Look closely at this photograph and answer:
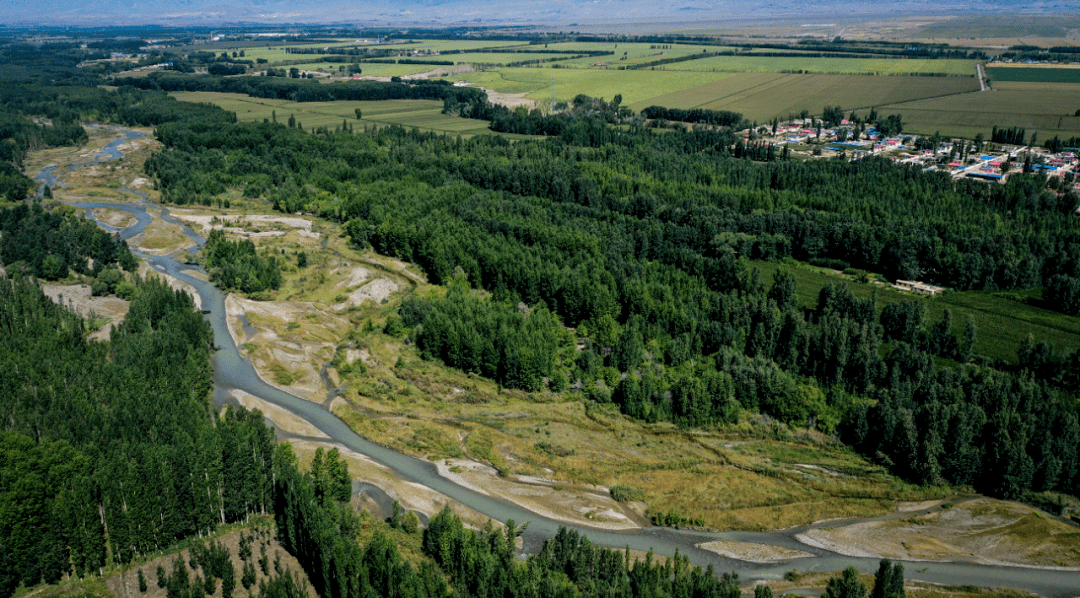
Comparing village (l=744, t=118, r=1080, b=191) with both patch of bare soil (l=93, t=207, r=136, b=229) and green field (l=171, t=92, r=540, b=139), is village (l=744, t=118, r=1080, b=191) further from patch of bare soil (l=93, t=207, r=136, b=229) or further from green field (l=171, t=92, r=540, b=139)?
patch of bare soil (l=93, t=207, r=136, b=229)

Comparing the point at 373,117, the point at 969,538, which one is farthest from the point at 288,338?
the point at 373,117

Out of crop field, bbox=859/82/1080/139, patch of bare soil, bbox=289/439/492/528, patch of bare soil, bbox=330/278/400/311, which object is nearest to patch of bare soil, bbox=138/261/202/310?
patch of bare soil, bbox=330/278/400/311

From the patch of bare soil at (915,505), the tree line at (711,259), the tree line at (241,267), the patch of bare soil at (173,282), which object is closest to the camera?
the patch of bare soil at (915,505)

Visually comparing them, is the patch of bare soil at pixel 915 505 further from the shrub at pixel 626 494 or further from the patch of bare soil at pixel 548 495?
the patch of bare soil at pixel 548 495

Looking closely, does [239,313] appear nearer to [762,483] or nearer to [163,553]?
[163,553]

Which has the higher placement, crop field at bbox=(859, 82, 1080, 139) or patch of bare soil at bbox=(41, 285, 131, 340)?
crop field at bbox=(859, 82, 1080, 139)

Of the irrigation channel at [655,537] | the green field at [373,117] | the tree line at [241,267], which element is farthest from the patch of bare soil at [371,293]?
the green field at [373,117]
